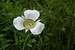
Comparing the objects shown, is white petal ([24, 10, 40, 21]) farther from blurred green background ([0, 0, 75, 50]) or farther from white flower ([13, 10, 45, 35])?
blurred green background ([0, 0, 75, 50])

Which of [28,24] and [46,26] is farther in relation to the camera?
[46,26]

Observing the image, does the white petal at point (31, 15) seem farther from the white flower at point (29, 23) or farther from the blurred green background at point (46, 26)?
the blurred green background at point (46, 26)

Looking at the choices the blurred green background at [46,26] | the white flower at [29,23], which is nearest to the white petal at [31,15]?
the white flower at [29,23]

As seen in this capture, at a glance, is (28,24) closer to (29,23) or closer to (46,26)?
(29,23)

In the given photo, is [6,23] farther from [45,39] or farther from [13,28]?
[45,39]

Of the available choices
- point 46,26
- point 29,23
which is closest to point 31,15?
point 29,23

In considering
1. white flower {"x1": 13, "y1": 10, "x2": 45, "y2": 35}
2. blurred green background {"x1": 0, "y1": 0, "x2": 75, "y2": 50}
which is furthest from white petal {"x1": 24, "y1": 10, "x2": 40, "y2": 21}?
blurred green background {"x1": 0, "y1": 0, "x2": 75, "y2": 50}

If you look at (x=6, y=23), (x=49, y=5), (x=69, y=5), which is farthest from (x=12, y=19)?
(x=69, y=5)
